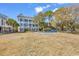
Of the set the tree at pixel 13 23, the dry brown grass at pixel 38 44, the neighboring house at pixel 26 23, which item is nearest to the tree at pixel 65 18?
the dry brown grass at pixel 38 44

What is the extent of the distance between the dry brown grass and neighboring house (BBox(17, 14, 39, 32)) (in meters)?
0.06

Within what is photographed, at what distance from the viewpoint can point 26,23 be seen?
3166 mm

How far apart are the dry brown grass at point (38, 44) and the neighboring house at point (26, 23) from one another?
0.06 metres

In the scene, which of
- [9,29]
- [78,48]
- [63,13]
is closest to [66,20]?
[63,13]

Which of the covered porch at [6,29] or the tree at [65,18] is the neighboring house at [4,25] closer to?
the covered porch at [6,29]

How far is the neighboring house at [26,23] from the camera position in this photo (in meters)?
3.16

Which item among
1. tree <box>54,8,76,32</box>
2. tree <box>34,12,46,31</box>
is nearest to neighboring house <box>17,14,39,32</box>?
tree <box>34,12,46,31</box>

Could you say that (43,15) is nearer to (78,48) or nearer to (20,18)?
(20,18)

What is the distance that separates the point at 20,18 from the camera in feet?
10.4

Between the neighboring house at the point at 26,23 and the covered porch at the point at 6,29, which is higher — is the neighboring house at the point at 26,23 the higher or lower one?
the higher one

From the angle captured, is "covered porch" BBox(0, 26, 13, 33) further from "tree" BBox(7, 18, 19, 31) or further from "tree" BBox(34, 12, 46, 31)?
"tree" BBox(34, 12, 46, 31)

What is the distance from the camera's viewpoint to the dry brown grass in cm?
314

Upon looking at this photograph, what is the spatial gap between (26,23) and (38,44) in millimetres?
266

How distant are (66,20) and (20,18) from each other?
0.51 meters
